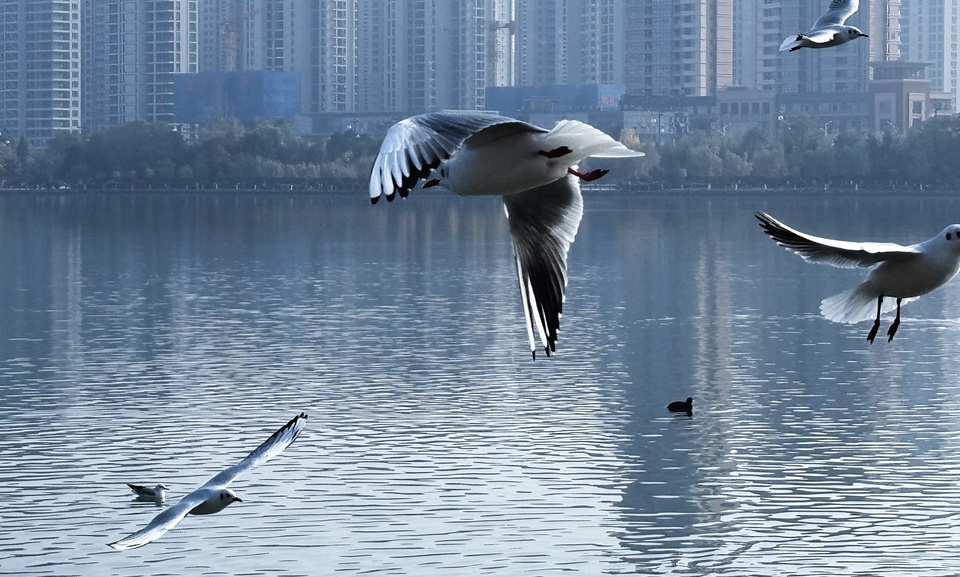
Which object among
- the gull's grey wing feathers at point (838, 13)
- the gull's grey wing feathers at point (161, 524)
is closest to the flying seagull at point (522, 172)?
the gull's grey wing feathers at point (838, 13)

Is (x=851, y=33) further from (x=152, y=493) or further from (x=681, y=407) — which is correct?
(x=681, y=407)

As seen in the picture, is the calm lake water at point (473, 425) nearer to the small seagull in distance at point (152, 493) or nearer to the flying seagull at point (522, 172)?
the small seagull in distance at point (152, 493)

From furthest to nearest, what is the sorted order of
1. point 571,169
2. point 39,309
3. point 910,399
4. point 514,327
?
point 39,309
point 514,327
point 910,399
point 571,169

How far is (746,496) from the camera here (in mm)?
54062

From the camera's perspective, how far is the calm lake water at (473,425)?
46.4 m

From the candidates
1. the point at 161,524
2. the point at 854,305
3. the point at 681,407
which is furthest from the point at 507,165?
the point at 681,407

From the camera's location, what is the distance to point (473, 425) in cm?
6241

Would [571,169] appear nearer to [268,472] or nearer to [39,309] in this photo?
[268,472]

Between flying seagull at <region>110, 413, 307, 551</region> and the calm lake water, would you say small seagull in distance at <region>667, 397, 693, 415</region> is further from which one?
flying seagull at <region>110, 413, 307, 551</region>

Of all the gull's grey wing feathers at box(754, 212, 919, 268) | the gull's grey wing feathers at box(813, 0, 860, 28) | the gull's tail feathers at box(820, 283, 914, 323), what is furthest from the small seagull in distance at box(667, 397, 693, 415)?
the gull's grey wing feathers at box(754, 212, 919, 268)

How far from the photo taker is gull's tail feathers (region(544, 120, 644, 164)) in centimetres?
888

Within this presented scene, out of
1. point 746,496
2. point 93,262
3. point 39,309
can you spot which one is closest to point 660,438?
point 746,496

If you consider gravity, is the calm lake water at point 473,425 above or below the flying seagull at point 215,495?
below

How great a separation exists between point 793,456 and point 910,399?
12954 millimetres
